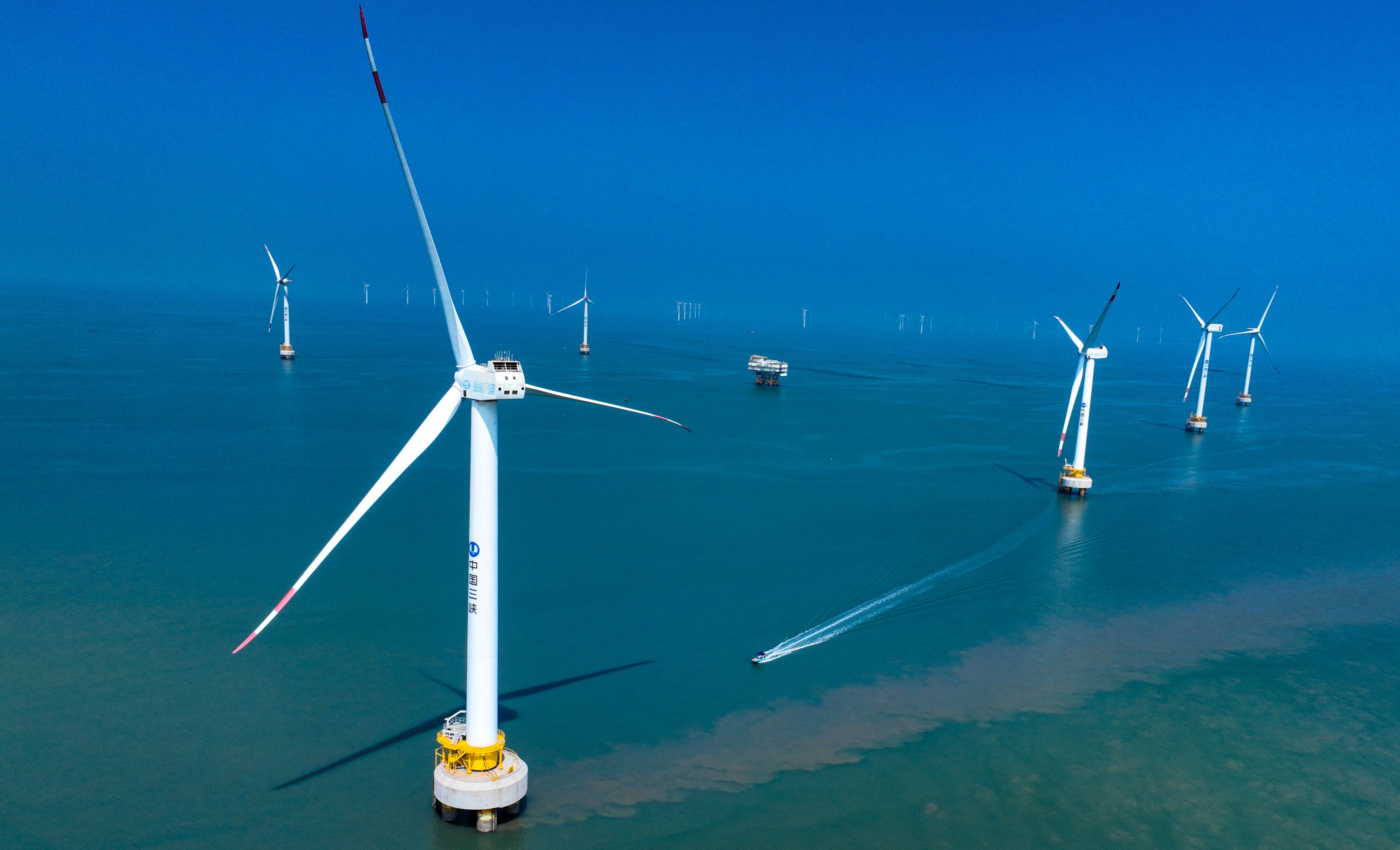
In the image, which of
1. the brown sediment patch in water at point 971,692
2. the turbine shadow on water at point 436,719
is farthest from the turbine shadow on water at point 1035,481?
the turbine shadow on water at point 436,719

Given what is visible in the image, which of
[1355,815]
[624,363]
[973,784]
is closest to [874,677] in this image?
[973,784]

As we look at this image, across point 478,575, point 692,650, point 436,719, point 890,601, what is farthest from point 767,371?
point 478,575

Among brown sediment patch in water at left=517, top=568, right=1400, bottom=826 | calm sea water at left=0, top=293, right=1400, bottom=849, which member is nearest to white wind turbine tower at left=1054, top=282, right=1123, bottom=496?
calm sea water at left=0, top=293, right=1400, bottom=849

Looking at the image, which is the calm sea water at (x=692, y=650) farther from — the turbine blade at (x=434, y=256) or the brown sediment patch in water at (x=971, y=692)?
the turbine blade at (x=434, y=256)

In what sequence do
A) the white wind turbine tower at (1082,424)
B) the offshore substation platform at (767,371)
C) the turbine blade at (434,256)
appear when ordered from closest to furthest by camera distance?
the turbine blade at (434,256) → the white wind turbine tower at (1082,424) → the offshore substation platform at (767,371)

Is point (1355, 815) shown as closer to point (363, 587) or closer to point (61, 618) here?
point (363, 587)

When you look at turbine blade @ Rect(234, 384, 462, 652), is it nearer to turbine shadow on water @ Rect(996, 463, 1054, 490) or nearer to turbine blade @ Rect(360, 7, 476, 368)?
turbine blade @ Rect(360, 7, 476, 368)
